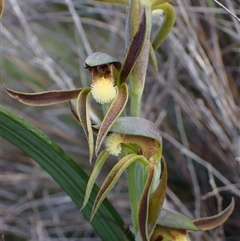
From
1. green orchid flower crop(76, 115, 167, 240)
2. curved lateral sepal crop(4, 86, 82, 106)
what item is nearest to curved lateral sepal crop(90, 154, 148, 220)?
green orchid flower crop(76, 115, 167, 240)

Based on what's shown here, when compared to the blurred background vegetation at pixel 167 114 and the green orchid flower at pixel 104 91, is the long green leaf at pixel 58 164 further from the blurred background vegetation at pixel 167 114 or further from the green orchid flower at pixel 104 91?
the blurred background vegetation at pixel 167 114

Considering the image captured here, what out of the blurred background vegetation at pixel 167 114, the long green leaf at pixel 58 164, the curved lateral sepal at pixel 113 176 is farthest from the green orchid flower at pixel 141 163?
the blurred background vegetation at pixel 167 114

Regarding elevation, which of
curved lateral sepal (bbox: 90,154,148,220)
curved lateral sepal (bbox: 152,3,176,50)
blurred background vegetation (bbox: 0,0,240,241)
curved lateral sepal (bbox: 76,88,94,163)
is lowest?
curved lateral sepal (bbox: 90,154,148,220)

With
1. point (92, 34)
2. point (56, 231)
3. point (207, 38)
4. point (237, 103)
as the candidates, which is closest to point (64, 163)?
point (56, 231)

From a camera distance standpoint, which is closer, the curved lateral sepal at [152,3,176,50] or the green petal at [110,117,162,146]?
the green petal at [110,117,162,146]

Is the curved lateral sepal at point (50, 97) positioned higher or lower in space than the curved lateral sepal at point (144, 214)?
higher

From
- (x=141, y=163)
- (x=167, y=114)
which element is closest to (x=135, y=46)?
(x=141, y=163)

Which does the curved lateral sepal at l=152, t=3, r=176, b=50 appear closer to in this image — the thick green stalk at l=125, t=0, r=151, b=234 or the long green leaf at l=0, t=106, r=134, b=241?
the thick green stalk at l=125, t=0, r=151, b=234
